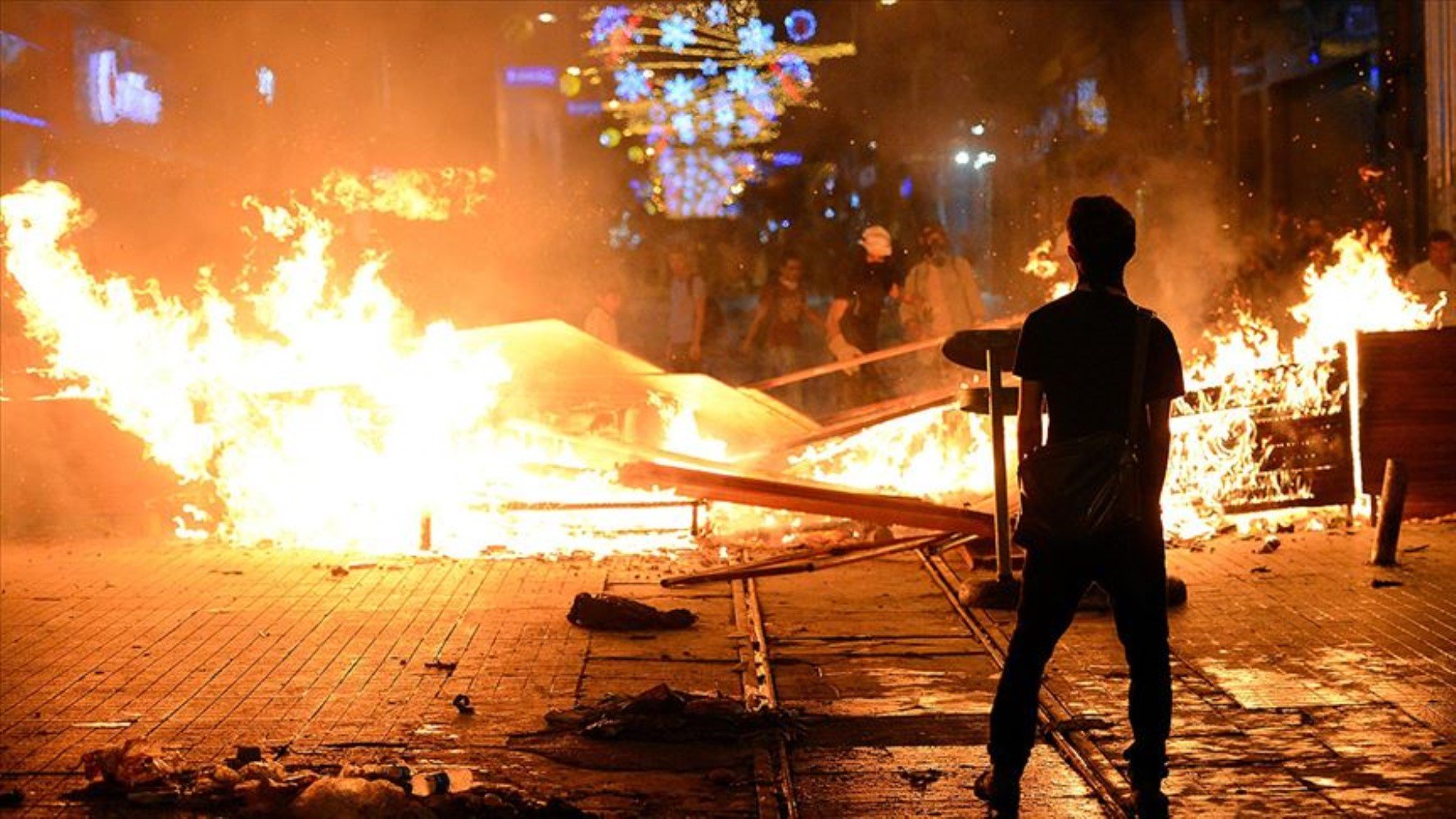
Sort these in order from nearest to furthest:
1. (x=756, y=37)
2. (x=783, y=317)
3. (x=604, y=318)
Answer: (x=604, y=318) < (x=783, y=317) < (x=756, y=37)

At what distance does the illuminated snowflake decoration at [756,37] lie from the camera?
120ft

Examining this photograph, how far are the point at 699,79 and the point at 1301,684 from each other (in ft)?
124

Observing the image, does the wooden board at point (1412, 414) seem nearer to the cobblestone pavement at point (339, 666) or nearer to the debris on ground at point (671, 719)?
the cobblestone pavement at point (339, 666)

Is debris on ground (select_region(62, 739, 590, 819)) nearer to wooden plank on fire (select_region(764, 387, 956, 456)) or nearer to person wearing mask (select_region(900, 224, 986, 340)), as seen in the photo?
wooden plank on fire (select_region(764, 387, 956, 456))

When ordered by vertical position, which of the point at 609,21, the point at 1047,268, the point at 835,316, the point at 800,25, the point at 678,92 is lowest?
the point at 835,316

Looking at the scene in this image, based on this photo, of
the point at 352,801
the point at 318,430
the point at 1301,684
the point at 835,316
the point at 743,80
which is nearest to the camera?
the point at 352,801

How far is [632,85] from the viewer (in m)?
42.4

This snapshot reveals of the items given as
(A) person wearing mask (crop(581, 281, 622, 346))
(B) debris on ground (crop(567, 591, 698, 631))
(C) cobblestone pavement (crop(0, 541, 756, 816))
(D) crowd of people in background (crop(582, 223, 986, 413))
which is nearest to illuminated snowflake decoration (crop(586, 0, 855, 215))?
(D) crowd of people in background (crop(582, 223, 986, 413))

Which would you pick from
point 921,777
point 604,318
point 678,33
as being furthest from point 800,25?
point 921,777

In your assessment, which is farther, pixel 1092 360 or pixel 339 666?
pixel 339 666

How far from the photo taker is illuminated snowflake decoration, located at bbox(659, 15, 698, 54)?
1535 inches

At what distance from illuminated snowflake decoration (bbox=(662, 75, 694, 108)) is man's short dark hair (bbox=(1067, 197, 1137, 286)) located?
127 feet

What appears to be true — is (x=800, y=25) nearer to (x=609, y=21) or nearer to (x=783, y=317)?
(x=609, y=21)

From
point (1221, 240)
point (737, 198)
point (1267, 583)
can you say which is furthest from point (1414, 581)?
point (737, 198)
